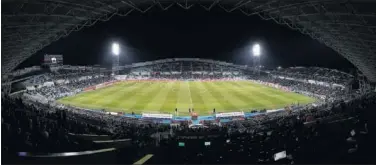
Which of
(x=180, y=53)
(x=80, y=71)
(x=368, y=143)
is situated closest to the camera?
(x=368, y=143)

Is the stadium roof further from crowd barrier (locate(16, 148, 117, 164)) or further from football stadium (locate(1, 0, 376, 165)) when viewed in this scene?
crowd barrier (locate(16, 148, 117, 164))

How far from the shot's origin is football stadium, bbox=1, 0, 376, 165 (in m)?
11.5

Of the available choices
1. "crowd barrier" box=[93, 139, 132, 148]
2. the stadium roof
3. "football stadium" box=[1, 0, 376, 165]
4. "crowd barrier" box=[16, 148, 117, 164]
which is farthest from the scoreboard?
"crowd barrier" box=[16, 148, 117, 164]

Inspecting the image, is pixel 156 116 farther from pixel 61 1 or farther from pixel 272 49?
pixel 272 49

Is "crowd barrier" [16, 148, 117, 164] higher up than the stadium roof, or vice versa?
the stadium roof

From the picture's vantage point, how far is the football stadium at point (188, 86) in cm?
1153

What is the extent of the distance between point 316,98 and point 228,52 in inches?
2028

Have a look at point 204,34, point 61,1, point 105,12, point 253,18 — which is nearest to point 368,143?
point 61,1

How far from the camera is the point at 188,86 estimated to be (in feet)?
210

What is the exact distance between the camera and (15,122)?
14.3 m

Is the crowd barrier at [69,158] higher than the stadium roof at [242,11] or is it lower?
lower

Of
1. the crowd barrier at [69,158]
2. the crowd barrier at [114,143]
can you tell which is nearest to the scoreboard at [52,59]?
the crowd barrier at [114,143]

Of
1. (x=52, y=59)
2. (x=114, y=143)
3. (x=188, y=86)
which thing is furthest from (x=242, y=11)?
(x=52, y=59)

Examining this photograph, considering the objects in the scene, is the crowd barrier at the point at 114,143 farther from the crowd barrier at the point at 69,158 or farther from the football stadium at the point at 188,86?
the crowd barrier at the point at 69,158
